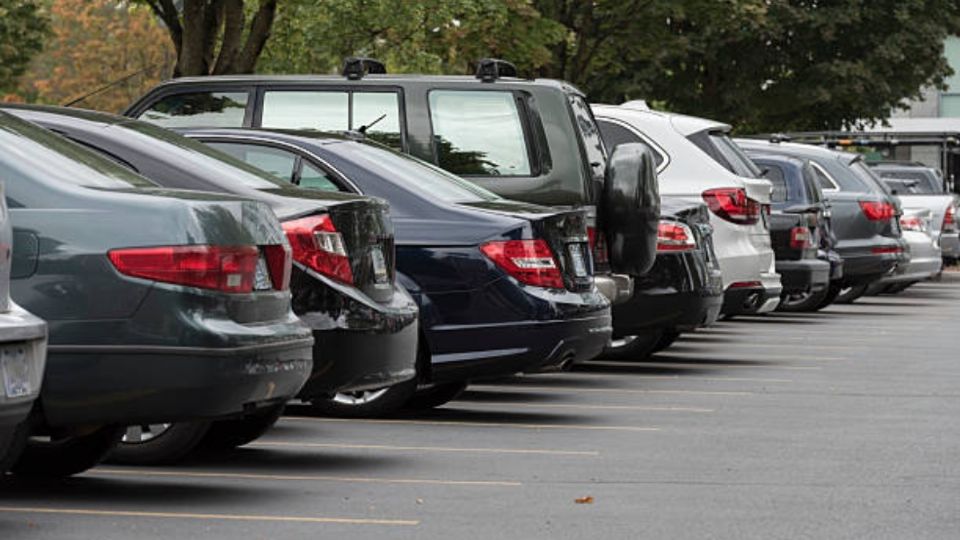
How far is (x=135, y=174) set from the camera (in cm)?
934

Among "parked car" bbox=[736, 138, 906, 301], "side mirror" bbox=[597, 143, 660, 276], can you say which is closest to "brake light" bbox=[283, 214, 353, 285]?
"side mirror" bbox=[597, 143, 660, 276]

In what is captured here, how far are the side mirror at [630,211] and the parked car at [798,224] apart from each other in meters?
6.96

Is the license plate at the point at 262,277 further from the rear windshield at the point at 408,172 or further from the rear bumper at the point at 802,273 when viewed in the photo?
the rear bumper at the point at 802,273

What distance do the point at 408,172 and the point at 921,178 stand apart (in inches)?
899

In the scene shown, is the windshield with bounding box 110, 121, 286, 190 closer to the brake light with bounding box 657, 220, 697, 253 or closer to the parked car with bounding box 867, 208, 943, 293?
the brake light with bounding box 657, 220, 697, 253

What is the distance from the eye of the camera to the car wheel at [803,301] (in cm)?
2450

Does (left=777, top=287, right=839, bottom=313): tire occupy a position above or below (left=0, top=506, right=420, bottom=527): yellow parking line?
below

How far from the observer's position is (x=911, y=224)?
28609mm

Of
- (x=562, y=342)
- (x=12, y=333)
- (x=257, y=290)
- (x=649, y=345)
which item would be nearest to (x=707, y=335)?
(x=649, y=345)

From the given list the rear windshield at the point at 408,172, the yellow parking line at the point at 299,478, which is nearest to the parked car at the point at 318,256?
the yellow parking line at the point at 299,478

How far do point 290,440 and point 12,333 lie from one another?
396cm

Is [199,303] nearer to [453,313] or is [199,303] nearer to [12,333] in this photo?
[12,333]

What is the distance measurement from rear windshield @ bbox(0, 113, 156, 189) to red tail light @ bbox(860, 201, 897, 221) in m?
16.2

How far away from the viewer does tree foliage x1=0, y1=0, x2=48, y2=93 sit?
148 ft
